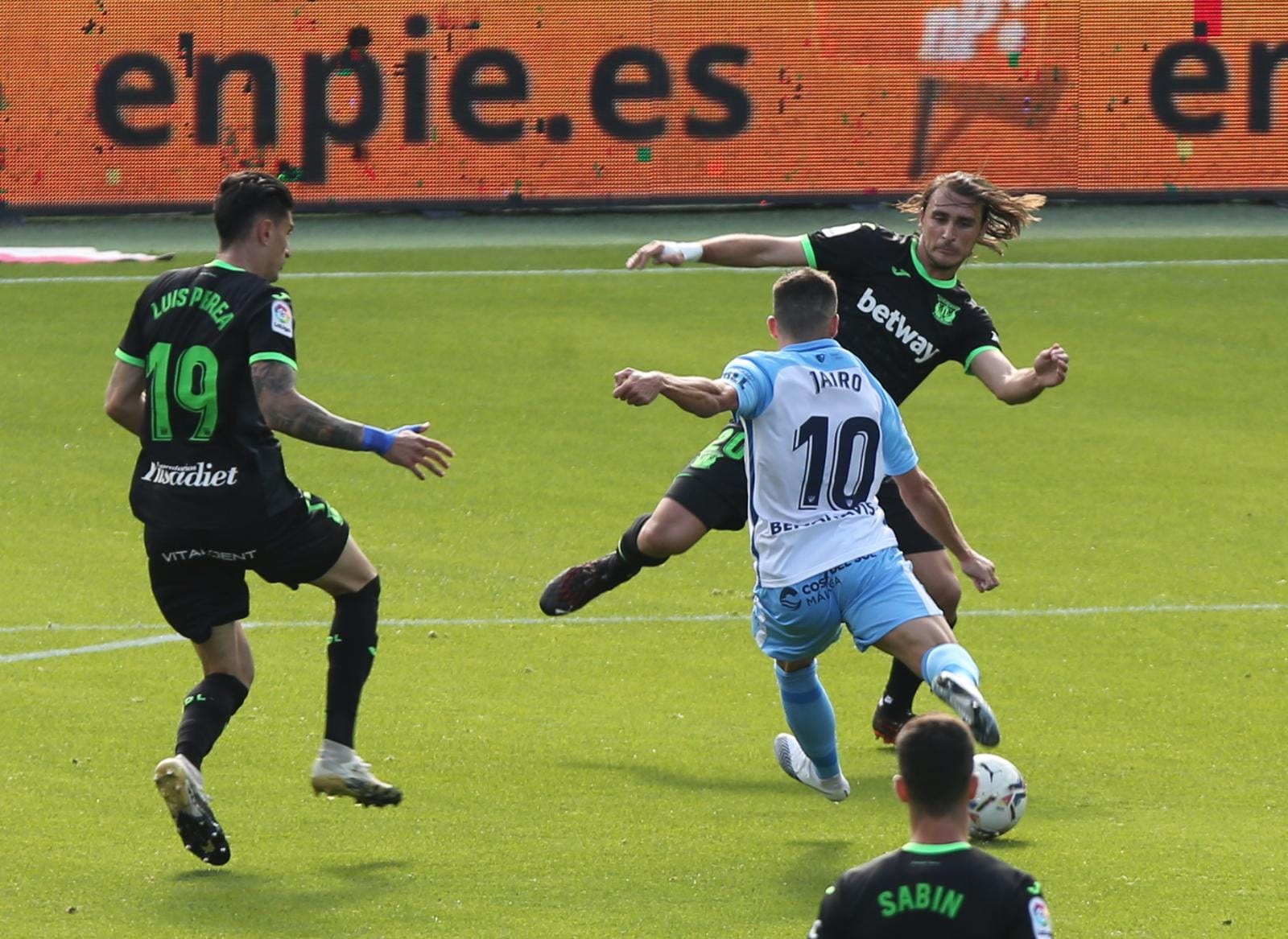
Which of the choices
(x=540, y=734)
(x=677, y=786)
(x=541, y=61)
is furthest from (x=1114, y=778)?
(x=541, y=61)

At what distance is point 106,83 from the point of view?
1953cm

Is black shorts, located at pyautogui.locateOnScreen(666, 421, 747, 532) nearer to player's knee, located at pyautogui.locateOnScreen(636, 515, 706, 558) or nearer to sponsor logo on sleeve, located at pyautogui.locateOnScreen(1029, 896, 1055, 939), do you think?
player's knee, located at pyautogui.locateOnScreen(636, 515, 706, 558)

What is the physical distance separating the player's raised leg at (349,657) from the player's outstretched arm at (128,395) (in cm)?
82

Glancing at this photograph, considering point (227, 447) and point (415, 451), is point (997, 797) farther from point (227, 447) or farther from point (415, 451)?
point (227, 447)

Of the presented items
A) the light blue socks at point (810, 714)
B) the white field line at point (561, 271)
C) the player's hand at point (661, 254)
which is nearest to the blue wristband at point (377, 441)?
the player's hand at point (661, 254)

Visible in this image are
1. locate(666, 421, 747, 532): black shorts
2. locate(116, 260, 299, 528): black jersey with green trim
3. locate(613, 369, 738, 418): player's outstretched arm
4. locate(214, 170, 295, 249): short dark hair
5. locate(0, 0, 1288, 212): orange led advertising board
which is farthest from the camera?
locate(0, 0, 1288, 212): orange led advertising board

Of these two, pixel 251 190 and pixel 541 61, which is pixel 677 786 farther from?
pixel 541 61

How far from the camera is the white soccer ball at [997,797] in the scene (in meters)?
6.89

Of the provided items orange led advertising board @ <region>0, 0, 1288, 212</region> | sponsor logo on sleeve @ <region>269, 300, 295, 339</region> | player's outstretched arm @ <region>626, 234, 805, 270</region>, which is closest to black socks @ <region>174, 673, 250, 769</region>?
sponsor logo on sleeve @ <region>269, 300, 295, 339</region>

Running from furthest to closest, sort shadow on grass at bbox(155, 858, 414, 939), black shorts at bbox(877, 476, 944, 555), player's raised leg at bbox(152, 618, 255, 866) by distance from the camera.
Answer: black shorts at bbox(877, 476, 944, 555), player's raised leg at bbox(152, 618, 255, 866), shadow on grass at bbox(155, 858, 414, 939)

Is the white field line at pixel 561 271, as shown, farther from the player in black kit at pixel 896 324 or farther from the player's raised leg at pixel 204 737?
the player's raised leg at pixel 204 737

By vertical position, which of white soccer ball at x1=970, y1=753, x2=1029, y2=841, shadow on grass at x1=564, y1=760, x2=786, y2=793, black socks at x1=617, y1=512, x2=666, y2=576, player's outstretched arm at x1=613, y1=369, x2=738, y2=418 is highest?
player's outstretched arm at x1=613, y1=369, x2=738, y2=418

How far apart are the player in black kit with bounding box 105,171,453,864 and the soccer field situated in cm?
52

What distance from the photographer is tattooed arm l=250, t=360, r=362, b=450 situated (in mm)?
6547
